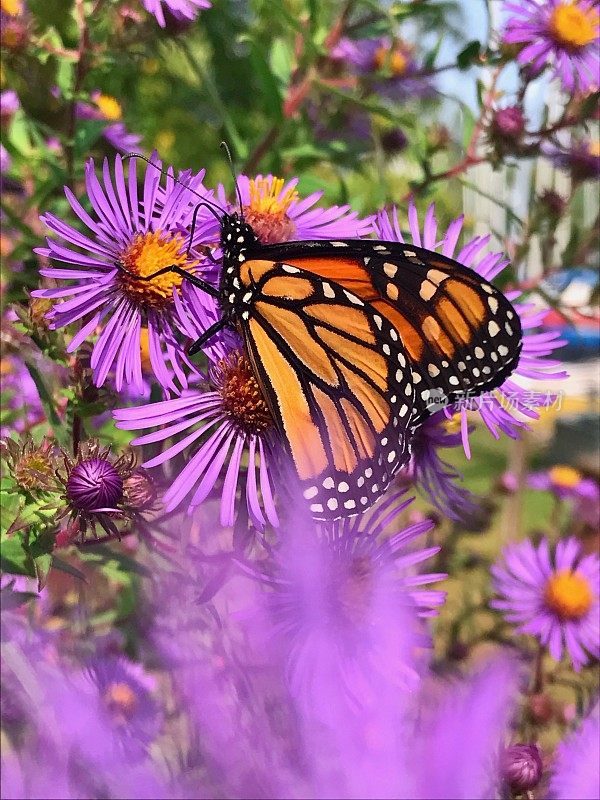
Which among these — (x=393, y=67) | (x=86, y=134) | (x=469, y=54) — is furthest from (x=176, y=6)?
(x=393, y=67)

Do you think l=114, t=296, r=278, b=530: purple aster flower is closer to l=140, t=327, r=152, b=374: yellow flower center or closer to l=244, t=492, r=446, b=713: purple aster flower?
l=140, t=327, r=152, b=374: yellow flower center

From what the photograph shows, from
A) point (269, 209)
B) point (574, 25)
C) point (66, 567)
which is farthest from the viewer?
point (574, 25)

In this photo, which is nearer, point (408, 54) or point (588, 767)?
point (588, 767)

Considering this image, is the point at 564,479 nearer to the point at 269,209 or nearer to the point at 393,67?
the point at 393,67

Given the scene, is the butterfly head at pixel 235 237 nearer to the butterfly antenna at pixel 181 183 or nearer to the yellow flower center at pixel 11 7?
the butterfly antenna at pixel 181 183

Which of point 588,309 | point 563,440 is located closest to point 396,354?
point 588,309

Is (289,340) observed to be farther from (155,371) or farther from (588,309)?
(588,309)

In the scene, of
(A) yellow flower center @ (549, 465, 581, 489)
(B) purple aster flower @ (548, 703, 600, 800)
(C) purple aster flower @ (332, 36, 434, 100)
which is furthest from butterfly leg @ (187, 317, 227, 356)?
(A) yellow flower center @ (549, 465, 581, 489)
